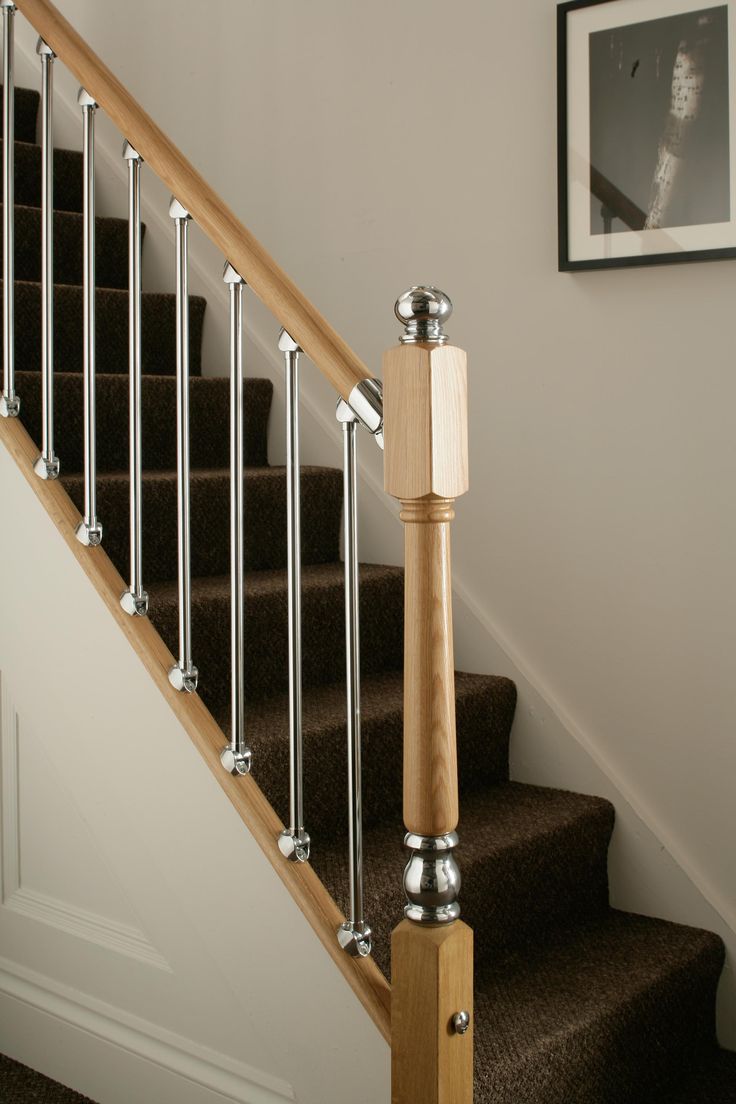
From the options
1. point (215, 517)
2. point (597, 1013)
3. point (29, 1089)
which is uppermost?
point (215, 517)

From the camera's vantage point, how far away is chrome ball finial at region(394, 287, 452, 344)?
57.1 inches

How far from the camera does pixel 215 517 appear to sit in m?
2.55

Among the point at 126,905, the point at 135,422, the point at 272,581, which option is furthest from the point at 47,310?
the point at 126,905

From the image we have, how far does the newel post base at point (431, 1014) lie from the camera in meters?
1.48

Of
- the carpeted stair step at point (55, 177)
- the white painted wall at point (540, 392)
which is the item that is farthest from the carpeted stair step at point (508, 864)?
the carpeted stair step at point (55, 177)

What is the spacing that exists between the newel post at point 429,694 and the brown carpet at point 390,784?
0.22m

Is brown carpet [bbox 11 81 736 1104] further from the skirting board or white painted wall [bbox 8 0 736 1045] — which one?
the skirting board

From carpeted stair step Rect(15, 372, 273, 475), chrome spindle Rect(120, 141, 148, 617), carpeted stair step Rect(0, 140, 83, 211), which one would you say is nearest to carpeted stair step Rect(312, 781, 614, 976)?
chrome spindle Rect(120, 141, 148, 617)

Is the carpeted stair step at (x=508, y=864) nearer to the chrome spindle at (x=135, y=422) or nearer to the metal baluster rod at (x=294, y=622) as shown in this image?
the metal baluster rod at (x=294, y=622)

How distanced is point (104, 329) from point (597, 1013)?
1.93 meters

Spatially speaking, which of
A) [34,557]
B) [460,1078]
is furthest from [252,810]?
[34,557]

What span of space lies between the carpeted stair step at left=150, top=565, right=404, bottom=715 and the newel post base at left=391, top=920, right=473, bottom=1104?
81 centimetres

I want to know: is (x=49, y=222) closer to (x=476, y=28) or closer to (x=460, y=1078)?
(x=476, y=28)

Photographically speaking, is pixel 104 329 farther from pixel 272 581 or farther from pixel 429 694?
pixel 429 694
